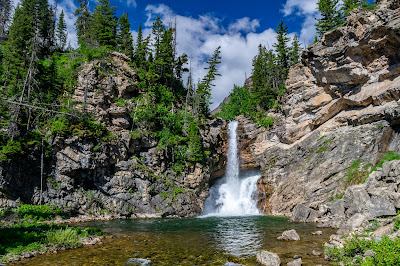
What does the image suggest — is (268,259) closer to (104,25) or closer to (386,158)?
(386,158)

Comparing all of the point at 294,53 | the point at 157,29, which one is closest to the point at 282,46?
the point at 294,53

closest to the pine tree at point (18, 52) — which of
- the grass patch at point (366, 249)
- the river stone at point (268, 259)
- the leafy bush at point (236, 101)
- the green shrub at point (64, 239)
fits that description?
the green shrub at point (64, 239)

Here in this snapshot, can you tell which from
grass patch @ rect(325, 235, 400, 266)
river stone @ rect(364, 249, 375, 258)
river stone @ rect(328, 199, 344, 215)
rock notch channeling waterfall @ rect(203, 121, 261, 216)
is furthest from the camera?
rock notch channeling waterfall @ rect(203, 121, 261, 216)

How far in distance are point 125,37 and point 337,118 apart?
44.0m

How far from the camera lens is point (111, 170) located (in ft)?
111

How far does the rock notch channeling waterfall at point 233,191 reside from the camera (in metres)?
39.0

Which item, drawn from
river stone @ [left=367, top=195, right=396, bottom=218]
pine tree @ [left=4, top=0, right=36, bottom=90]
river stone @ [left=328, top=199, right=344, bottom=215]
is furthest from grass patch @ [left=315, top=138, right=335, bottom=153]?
pine tree @ [left=4, top=0, right=36, bottom=90]

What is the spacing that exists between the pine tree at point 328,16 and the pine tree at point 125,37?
37.2m

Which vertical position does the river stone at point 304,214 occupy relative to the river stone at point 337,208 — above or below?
below

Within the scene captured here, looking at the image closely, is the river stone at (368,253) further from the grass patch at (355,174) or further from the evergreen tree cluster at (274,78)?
the evergreen tree cluster at (274,78)

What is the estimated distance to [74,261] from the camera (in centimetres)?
1091

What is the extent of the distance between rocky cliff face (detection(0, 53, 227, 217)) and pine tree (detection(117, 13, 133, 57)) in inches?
294

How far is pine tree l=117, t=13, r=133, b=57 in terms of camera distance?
50.3m

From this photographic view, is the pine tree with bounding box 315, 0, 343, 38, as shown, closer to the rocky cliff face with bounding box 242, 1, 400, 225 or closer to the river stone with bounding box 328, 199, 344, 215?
the rocky cliff face with bounding box 242, 1, 400, 225
